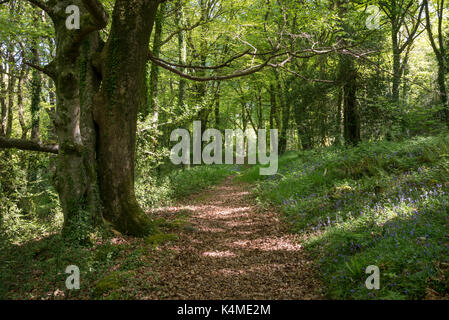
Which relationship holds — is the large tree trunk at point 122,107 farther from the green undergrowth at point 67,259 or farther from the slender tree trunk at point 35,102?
the slender tree trunk at point 35,102

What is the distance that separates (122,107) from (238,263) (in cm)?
403

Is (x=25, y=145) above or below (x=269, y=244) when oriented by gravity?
above

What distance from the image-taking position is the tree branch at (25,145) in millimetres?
5461

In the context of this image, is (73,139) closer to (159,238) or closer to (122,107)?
(122,107)

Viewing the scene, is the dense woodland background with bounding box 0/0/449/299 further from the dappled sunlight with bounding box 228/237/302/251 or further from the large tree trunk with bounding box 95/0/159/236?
the dappled sunlight with bounding box 228/237/302/251

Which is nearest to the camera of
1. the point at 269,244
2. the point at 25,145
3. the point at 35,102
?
the point at 25,145

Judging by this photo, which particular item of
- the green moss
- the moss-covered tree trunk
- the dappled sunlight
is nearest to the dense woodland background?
the moss-covered tree trunk

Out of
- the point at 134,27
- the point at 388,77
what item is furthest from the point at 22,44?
the point at 388,77

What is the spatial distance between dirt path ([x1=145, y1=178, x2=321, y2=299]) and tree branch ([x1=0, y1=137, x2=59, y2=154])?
11.6 ft

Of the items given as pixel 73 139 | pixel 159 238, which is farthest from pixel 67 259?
pixel 73 139

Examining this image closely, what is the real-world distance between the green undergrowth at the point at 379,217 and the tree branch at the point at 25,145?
5.95 m

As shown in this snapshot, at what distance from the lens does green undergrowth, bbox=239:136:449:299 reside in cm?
322

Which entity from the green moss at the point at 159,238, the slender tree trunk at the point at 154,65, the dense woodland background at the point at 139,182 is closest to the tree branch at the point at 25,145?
the dense woodland background at the point at 139,182

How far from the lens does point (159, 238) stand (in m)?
5.71
